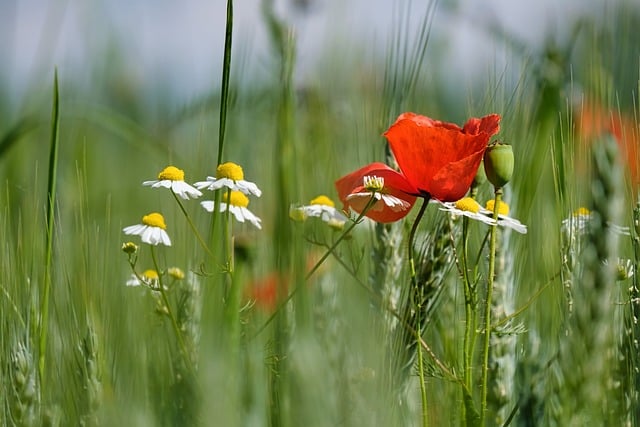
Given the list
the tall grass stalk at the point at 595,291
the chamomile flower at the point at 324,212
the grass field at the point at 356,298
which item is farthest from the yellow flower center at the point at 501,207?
the tall grass stalk at the point at 595,291

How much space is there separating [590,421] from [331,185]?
59 cm

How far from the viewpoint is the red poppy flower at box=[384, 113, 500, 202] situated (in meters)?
0.80

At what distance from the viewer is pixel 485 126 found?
0.81 m

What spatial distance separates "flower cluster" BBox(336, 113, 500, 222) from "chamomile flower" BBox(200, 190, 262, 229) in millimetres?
81

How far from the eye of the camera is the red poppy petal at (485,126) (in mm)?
798

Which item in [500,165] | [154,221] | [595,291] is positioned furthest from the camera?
[154,221]

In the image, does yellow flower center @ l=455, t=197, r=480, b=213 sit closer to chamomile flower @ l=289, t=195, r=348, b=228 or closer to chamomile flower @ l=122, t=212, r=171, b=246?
chamomile flower @ l=289, t=195, r=348, b=228

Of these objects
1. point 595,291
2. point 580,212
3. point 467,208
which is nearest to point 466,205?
point 467,208

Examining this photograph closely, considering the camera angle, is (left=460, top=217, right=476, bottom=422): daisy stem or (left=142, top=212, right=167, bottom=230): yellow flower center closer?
(left=460, top=217, right=476, bottom=422): daisy stem

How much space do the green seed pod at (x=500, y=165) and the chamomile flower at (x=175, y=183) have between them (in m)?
0.23

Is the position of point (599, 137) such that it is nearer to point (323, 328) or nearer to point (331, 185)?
point (323, 328)

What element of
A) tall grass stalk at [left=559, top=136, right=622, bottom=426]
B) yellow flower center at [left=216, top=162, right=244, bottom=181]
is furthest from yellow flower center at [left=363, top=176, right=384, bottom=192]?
tall grass stalk at [left=559, top=136, right=622, bottom=426]

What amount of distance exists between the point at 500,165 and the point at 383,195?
0.10m

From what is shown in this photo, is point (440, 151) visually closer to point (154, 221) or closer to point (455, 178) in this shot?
point (455, 178)
